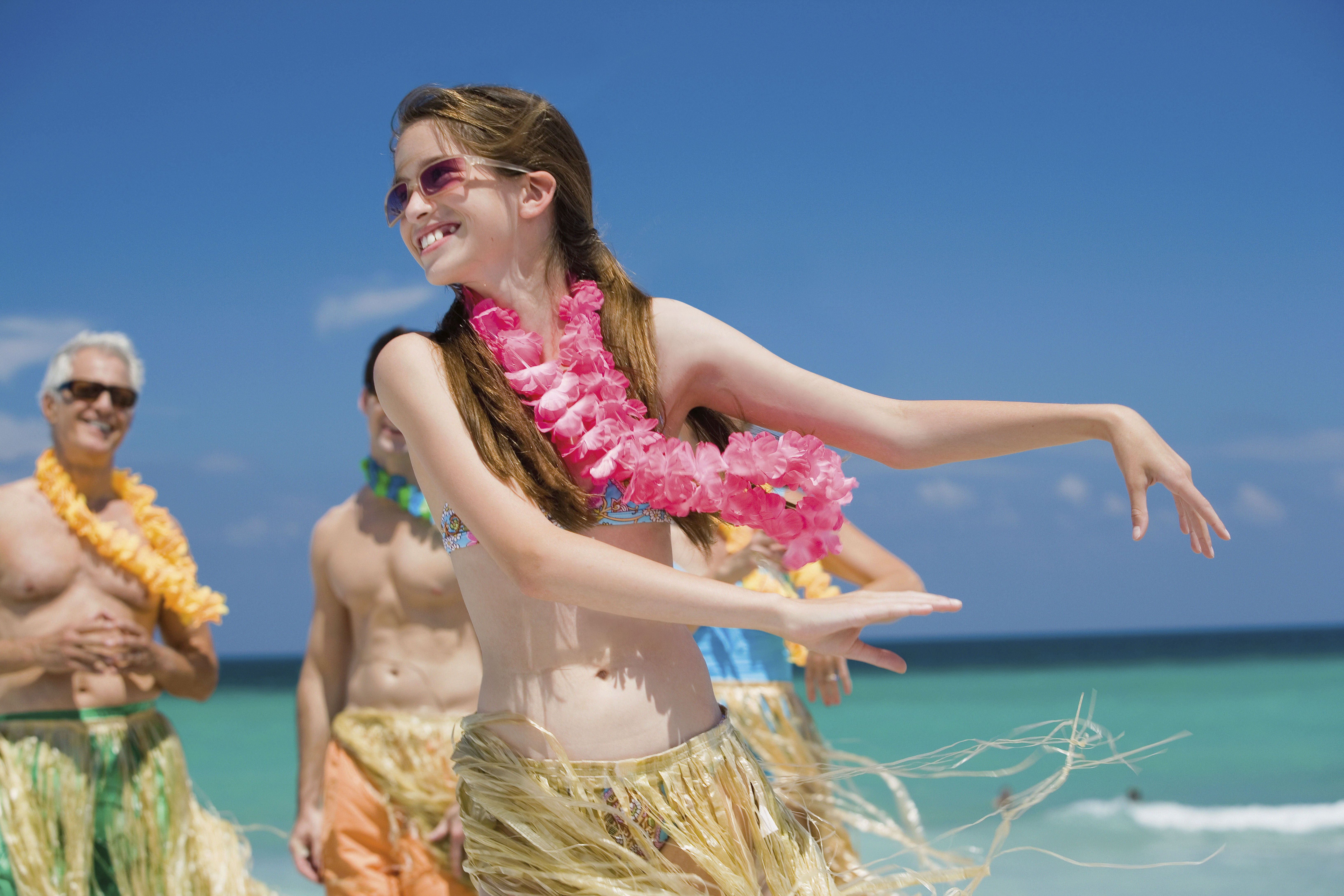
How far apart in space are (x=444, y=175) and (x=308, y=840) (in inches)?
118

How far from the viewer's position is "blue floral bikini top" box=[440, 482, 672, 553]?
185cm

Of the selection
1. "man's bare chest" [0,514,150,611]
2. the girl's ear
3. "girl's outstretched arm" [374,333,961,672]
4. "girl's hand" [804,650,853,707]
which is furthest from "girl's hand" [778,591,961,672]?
"man's bare chest" [0,514,150,611]

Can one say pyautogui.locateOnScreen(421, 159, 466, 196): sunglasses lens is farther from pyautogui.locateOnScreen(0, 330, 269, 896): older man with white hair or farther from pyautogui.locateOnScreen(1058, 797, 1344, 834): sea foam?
pyautogui.locateOnScreen(1058, 797, 1344, 834): sea foam

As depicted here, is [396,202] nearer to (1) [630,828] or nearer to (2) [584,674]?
(2) [584,674]

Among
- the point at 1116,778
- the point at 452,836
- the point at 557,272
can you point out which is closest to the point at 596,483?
the point at 557,272

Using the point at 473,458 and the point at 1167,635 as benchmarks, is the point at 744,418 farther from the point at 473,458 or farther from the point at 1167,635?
the point at 1167,635

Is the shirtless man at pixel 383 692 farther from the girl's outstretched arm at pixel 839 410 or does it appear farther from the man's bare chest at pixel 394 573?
the girl's outstretched arm at pixel 839 410

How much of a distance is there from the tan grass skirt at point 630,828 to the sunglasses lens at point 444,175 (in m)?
0.83

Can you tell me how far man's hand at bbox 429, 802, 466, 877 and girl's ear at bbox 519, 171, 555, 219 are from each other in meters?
2.31

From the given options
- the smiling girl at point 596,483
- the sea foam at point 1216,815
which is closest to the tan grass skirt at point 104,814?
the smiling girl at point 596,483

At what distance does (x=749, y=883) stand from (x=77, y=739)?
3075mm

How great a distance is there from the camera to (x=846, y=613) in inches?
59.1

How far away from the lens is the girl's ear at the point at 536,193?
6.48ft

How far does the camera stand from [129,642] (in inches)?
156
